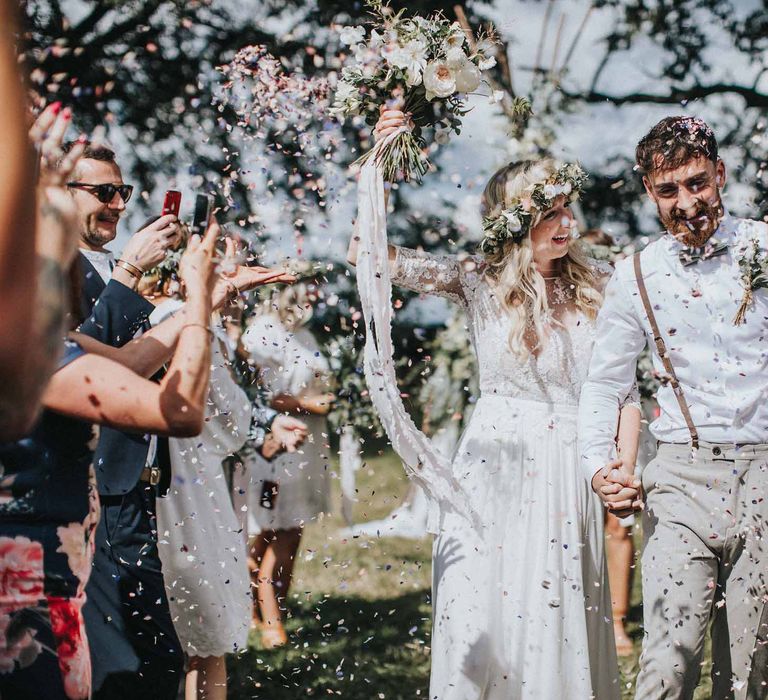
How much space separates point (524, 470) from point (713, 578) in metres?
0.85

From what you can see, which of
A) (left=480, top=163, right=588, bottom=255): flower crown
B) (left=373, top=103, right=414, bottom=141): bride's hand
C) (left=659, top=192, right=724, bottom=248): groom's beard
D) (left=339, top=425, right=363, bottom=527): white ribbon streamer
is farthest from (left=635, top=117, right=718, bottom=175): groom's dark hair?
(left=339, top=425, right=363, bottom=527): white ribbon streamer

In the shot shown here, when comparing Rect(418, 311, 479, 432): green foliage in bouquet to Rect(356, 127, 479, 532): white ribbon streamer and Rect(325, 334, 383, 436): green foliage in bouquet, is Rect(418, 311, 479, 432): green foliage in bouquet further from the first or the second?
Rect(356, 127, 479, 532): white ribbon streamer

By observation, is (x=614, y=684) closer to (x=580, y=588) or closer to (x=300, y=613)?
(x=580, y=588)

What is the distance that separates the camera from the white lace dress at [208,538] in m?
3.72

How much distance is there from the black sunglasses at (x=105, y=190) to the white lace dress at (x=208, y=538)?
66cm

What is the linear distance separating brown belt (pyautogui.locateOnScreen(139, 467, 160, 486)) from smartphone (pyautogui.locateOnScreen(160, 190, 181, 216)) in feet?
3.03

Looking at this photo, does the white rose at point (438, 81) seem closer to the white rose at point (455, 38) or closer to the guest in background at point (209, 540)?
the white rose at point (455, 38)

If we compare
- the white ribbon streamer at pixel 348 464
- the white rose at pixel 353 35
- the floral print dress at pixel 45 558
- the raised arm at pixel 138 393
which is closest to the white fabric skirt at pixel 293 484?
the white ribbon streamer at pixel 348 464

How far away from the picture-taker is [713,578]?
2906 mm

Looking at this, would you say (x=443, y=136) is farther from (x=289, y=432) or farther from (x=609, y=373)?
(x=289, y=432)

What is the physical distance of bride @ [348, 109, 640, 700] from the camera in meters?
3.37

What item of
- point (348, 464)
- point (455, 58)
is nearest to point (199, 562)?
point (455, 58)

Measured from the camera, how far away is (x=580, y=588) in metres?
3.40

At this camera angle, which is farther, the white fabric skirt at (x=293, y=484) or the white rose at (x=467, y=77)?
the white fabric skirt at (x=293, y=484)
